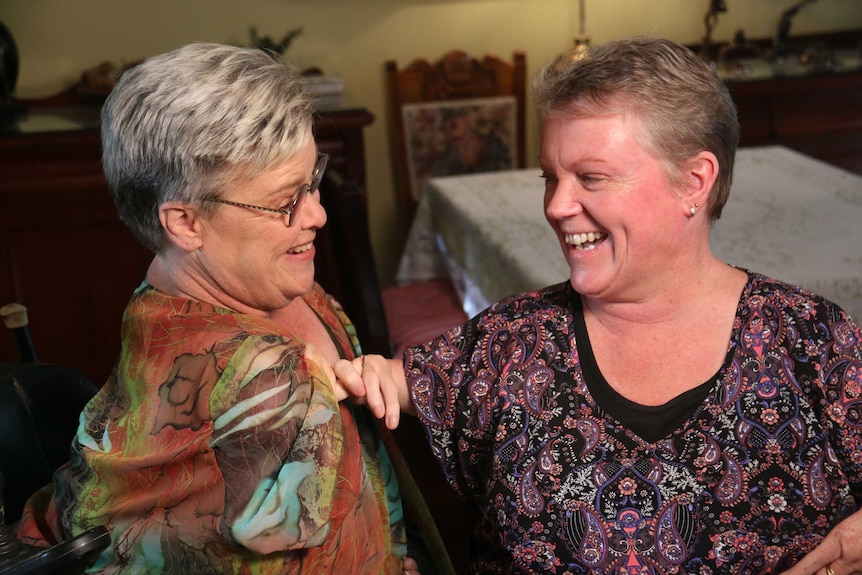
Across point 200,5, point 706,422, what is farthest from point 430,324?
point 200,5

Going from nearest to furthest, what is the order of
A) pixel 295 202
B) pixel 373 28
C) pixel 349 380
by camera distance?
pixel 295 202 → pixel 349 380 → pixel 373 28

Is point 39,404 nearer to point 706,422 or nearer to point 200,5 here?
point 706,422

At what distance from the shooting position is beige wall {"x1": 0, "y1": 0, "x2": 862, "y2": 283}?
12.5 feet

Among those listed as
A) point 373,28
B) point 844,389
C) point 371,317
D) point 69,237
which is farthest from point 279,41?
point 844,389

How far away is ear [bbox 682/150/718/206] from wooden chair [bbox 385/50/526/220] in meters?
2.91

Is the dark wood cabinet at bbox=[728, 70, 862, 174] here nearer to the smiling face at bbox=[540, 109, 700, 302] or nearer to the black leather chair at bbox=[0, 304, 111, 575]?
the smiling face at bbox=[540, 109, 700, 302]

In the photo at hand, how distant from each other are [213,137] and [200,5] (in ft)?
A: 10.1

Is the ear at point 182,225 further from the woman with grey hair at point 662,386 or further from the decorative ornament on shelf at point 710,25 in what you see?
the decorative ornament on shelf at point 710,25

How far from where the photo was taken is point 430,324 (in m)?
2.68

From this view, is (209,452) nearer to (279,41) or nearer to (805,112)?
(279,41)

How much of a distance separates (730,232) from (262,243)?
5.23 ft

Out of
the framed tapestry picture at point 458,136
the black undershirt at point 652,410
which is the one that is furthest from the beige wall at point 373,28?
the black undershirt at point 652,410

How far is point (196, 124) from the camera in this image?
1.03m

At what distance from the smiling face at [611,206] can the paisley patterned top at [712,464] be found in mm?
119
